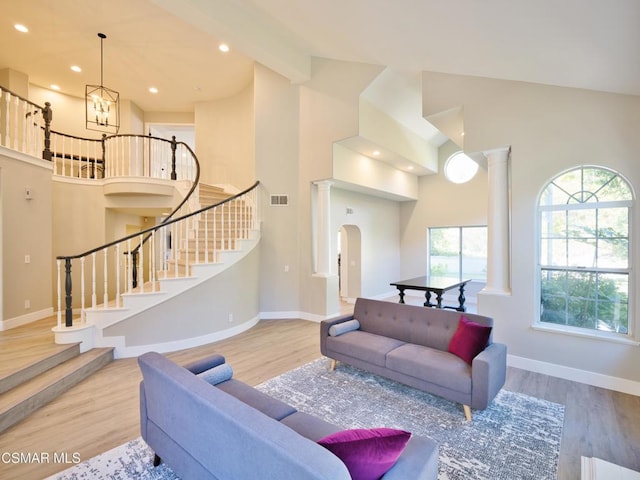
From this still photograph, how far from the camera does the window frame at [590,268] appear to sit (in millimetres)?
3354

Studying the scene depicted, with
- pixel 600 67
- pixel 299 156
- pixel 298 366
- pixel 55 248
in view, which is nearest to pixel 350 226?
pixel 299 156

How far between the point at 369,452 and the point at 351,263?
7.04 meters

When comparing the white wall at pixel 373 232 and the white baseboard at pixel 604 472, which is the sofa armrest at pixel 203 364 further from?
the white wall at pixel 373 232

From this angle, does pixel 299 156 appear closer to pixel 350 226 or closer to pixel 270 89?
pixel 270 89

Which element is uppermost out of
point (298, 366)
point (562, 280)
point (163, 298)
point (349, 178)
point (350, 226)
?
point (349, 178)

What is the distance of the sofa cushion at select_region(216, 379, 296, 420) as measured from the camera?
6.81 feet

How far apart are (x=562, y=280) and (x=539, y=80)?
2466mm

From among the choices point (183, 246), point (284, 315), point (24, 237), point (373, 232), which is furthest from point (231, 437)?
point (373, 232)

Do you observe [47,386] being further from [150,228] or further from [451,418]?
[451,418]

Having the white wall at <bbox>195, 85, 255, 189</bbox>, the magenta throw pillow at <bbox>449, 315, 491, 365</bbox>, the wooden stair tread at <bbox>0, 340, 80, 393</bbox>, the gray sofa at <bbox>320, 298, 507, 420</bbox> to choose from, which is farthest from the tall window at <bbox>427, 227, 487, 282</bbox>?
the wooden stair tread at <bbox>0, 340, 80, 393</bbox>

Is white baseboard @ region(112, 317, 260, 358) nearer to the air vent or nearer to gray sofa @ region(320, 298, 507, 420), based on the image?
gray sofa @ region(320, 298, 507, 420)

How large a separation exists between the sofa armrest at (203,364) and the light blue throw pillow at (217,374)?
50 millimetres

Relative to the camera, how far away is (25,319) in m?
4.89

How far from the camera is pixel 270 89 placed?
6629 millimetres
